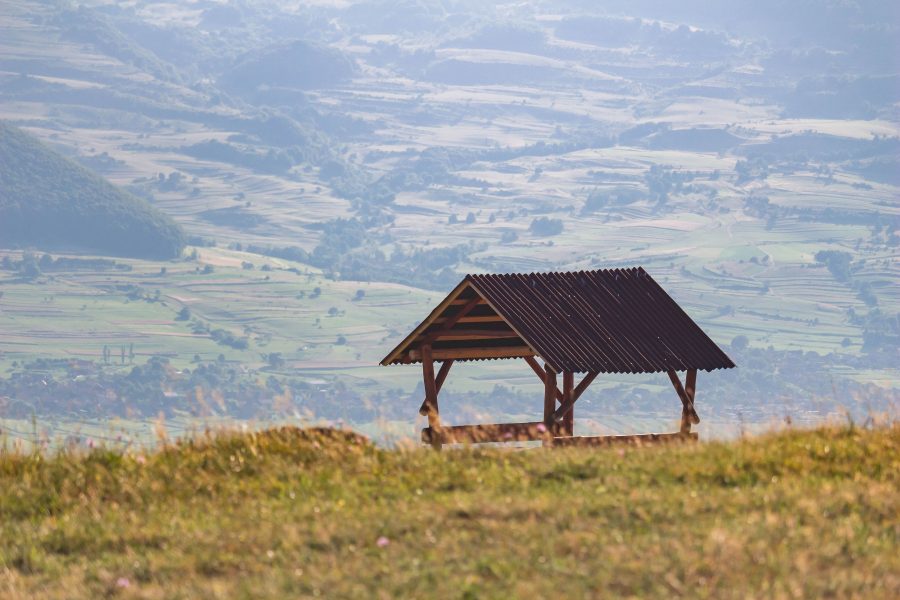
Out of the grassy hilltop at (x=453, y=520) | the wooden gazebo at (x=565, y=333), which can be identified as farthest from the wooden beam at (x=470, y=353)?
the grassy hilltop at (x=453, y=520)

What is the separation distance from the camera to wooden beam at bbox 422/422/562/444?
17.3 metres

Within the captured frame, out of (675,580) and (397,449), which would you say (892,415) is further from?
(675,580)

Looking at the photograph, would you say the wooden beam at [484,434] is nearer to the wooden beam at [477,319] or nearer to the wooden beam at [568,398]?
the wooden beam at [568,398]

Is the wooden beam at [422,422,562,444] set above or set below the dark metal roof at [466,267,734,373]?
below

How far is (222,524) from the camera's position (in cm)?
1223

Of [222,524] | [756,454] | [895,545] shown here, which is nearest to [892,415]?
[756,454]

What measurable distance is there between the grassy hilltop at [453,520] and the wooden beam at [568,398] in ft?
28.0

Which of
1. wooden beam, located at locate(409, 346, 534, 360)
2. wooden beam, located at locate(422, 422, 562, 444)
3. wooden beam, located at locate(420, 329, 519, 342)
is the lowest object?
wooden beam, located at locate(422, 422, 562, 444)

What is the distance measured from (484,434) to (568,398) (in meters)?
7.46

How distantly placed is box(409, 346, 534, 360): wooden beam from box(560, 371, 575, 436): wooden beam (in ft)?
3.60

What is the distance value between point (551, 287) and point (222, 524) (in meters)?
13.5

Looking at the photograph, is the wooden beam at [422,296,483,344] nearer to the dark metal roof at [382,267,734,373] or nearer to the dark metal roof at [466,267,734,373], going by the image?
the dark metal roof at [382,267,734,373]

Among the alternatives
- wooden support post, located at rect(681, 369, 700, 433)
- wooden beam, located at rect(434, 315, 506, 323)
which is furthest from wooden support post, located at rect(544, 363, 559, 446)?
wooden support post, located at rect(681, 369, 700, 433)

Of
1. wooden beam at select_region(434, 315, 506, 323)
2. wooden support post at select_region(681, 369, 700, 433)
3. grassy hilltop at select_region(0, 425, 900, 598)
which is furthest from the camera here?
wooden beam at select_region(434, 315, 506, 323)
